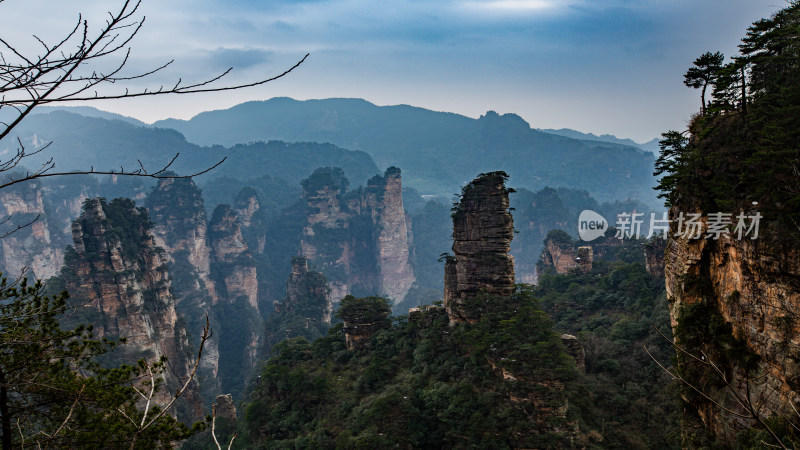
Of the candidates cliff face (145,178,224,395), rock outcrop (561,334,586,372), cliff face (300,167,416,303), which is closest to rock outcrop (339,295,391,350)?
rock outcrop (561,334,586,372)

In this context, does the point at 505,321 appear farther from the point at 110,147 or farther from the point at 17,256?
the point at 110,147

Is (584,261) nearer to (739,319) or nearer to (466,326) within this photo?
(466,326)

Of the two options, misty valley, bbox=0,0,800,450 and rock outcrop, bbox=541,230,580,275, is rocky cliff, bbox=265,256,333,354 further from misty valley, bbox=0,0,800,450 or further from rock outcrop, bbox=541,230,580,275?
rock outcrop, bbox=541,230,580,275

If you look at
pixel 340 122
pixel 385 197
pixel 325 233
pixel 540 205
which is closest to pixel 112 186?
pixel 325 233

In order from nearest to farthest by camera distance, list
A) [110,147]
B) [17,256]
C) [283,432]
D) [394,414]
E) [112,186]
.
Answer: [394,414], [283,432], [17,256], [112,186], [110,147]

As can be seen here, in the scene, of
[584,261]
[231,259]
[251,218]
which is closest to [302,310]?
[231,259]

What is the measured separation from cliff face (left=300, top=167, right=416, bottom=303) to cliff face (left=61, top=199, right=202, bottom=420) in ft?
110

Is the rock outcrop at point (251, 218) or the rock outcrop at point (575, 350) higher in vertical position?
the rock outcrop at point (251, 218)

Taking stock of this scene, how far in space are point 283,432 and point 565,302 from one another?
645 inches

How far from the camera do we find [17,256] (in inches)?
1949

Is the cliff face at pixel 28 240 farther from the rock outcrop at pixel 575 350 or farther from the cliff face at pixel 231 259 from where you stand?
the rock outcrop at pixel 575 350

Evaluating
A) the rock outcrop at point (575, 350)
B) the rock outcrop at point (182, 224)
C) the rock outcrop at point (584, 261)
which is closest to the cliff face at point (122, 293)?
the rock outcrop at point (575, 350)

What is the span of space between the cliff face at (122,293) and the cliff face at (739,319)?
73.7 ft

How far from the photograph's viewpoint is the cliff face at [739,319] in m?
7.77
